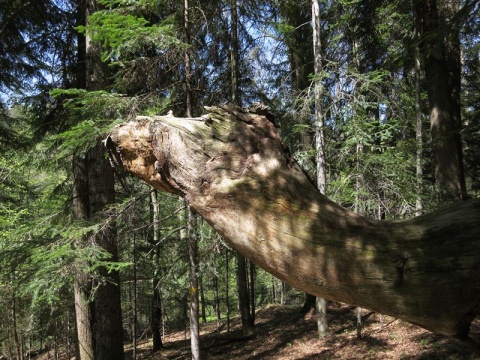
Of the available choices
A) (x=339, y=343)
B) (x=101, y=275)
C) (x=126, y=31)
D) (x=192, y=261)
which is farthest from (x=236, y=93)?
(x=339, y=343)

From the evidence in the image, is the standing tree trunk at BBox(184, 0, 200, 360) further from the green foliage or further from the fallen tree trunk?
the fallen tree trunk

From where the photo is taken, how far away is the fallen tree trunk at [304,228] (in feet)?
4.64

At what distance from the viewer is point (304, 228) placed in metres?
1.79

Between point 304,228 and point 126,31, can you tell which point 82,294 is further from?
point 304,228

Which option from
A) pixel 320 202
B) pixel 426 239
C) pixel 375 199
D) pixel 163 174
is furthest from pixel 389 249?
pixel 375 199

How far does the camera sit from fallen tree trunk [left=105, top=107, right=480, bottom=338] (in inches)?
A: 55.7

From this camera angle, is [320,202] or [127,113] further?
[127,113]

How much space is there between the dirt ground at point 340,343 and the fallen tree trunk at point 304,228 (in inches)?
161

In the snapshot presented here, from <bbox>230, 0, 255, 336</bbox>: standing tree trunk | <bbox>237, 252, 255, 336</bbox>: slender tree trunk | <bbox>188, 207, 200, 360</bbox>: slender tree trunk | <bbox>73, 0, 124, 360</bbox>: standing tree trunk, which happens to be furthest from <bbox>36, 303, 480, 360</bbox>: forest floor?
<bbox>73, 0, 124, 360</bbox>: standing tree trunk

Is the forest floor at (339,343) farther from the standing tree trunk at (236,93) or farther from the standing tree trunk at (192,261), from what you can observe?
the standing tree trunk at (192,261)

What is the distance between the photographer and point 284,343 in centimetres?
1145

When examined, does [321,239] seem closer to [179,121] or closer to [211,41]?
[179,121]

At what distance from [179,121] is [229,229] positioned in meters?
0.84

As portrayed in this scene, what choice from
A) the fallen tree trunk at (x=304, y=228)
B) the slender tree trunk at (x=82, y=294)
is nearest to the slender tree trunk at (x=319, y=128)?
the slender tree trunk at (x=82, y=294)
